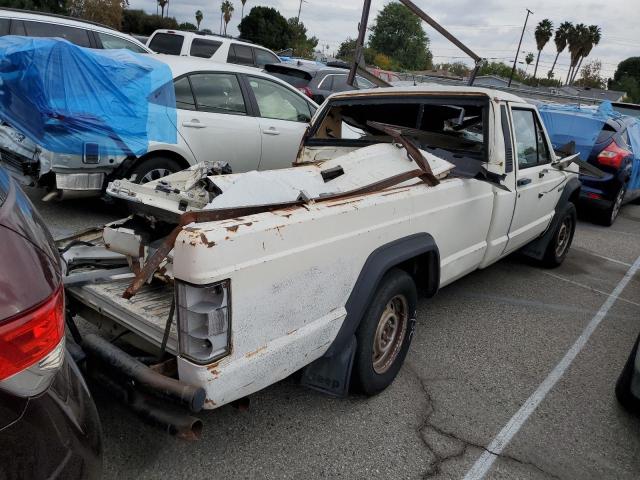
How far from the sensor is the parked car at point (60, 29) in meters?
7.80

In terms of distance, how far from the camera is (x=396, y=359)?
325cm

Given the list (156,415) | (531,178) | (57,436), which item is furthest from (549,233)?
(57,436)

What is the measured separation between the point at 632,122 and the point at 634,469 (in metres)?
8.13

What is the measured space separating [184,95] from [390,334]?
370 centimetres

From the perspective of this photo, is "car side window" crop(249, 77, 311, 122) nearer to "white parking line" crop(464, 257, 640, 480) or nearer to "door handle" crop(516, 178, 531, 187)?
"door handle" crop(516, 178, 531, 187)

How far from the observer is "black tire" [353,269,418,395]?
2.86 meters

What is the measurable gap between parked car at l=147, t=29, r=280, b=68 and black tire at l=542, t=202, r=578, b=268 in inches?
332

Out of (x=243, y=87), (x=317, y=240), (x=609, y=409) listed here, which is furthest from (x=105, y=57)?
(x=609, y=409)

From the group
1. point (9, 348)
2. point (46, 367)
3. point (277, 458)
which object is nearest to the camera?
point (9, 348)

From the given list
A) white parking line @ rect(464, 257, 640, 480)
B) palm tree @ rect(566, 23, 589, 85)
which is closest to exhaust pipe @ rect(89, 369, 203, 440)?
white parking line @ rect(464, 257, 640, 480)

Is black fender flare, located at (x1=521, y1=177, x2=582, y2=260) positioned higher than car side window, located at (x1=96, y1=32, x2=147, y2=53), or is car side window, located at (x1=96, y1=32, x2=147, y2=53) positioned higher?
car side window, located at (x1=96, y1=32, x2=147, y2=53)

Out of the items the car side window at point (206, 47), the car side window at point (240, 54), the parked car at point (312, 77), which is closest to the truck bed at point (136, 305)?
the parked car at point (312, 77)

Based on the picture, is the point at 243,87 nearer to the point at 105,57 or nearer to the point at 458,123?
the point at 105,57

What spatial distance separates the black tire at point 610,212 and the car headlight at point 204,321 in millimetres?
7657
